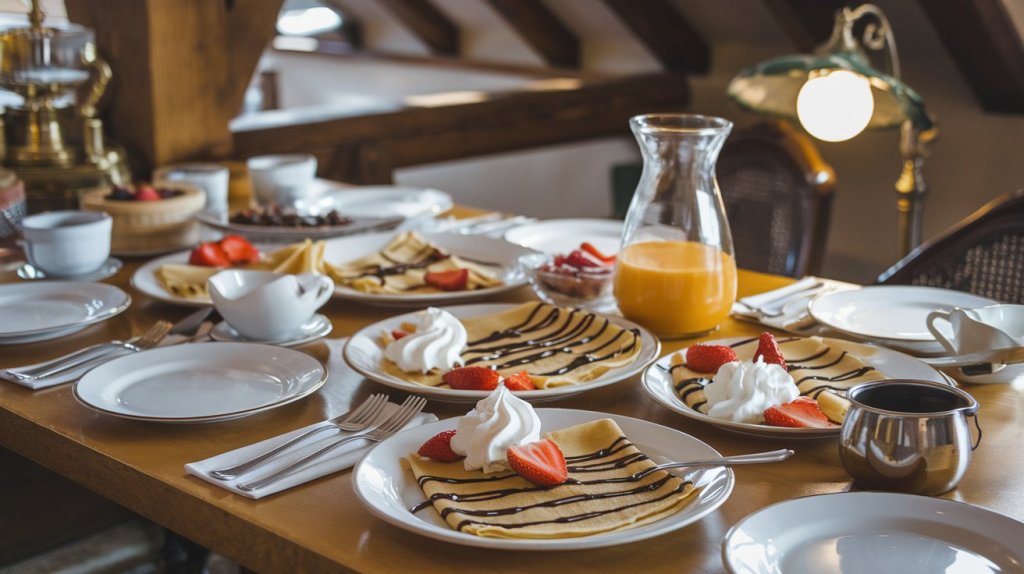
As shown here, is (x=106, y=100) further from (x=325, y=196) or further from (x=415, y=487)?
(x=415, y=487)

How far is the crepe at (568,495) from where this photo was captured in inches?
34.9

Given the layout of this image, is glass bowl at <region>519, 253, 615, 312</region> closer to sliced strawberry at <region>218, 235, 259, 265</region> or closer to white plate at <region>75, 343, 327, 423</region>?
white plate at <region>75, 343, 327, 423</region>

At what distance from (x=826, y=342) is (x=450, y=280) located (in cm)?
57

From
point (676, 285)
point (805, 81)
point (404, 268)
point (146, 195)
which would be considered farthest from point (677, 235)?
point (146, 195)

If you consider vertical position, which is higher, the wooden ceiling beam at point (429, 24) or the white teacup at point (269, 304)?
the wooden ceiling beam at point (429, 24)

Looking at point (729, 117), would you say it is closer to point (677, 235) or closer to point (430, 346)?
point (677, 235)

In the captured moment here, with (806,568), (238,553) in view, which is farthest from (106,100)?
(806,568)

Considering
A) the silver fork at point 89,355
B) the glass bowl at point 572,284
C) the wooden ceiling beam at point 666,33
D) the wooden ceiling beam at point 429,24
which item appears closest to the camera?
the silver fork at point 89,355

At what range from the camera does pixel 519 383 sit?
120 cm

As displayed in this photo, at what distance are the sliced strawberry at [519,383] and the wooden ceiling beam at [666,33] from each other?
3713 millimetres

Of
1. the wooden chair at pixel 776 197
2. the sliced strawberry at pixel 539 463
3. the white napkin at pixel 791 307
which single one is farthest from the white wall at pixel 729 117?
the sliced strawberry at pixel 539 463

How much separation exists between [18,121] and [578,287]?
1396 mm

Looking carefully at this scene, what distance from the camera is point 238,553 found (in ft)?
3.19

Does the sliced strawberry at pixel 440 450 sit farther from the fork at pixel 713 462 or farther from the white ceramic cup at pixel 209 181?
the white ceramic cup at pixel 209 181
